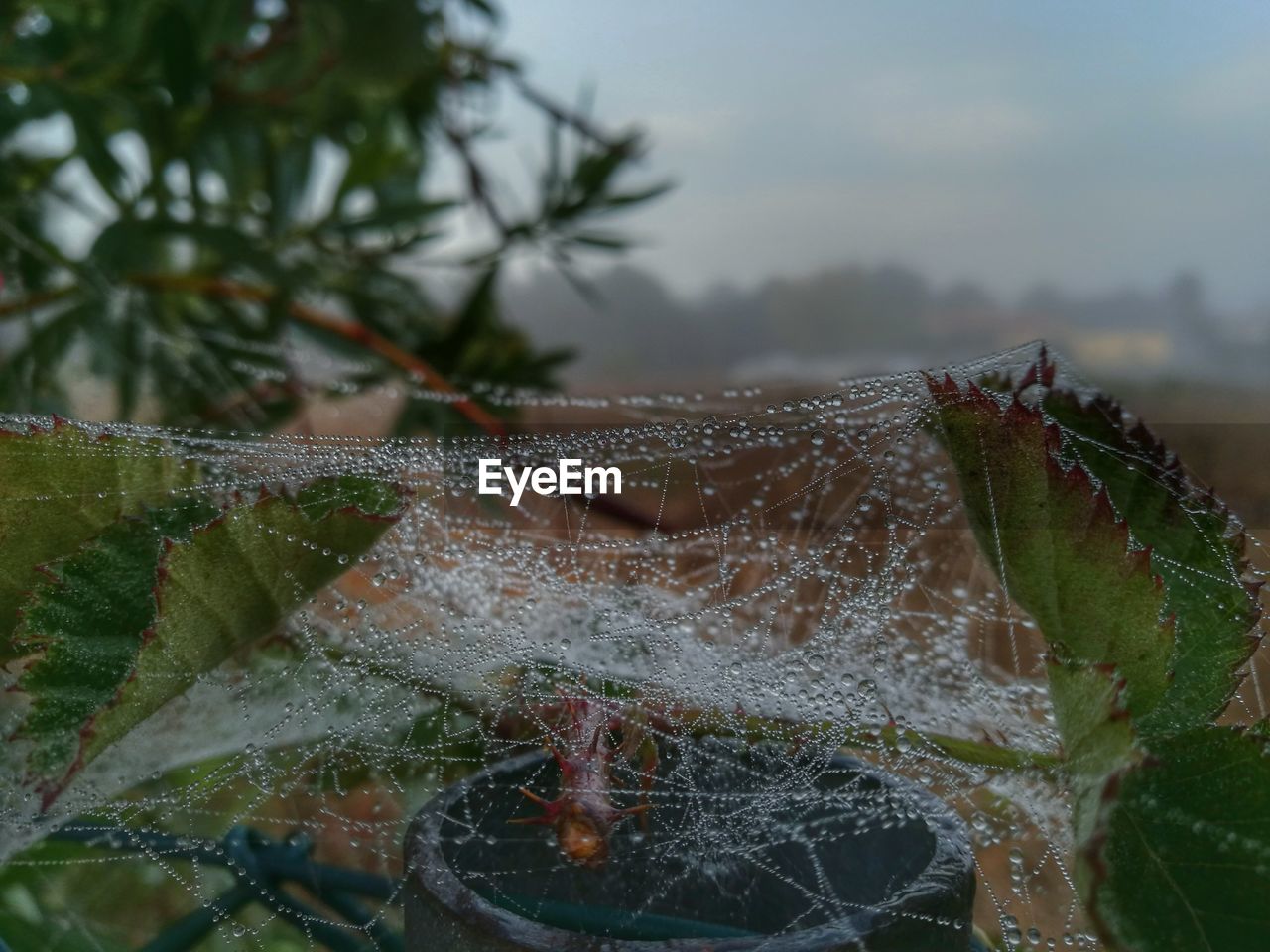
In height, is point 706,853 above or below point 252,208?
below

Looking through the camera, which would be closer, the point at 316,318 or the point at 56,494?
the point at 56,494

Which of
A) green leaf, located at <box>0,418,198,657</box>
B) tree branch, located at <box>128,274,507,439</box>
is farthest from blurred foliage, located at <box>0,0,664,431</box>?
green leaf, located at <box>0,418,198,657</box>

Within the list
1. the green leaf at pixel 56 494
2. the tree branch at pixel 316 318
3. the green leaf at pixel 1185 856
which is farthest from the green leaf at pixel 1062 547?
the tree branch at pixel 316 318

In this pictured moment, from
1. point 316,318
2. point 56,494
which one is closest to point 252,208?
point 316,318

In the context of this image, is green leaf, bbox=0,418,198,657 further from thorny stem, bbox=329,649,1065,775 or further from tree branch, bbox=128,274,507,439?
tree branch, bbox=128,274,507,439

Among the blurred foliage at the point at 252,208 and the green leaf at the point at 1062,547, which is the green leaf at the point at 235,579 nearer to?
the green leaf at the point at 1062,547

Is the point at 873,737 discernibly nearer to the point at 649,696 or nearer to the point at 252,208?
the point at 649,696
